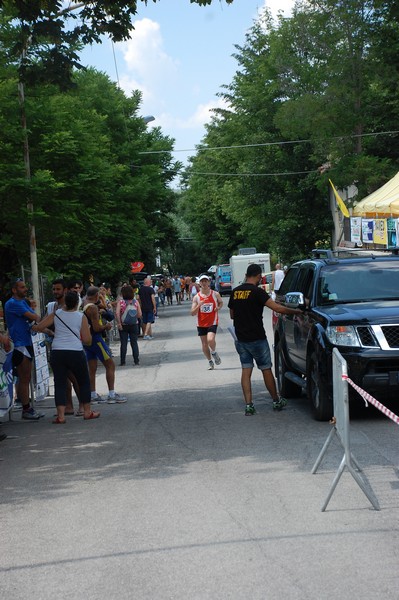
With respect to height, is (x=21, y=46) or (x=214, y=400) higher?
(x=21, y=46)

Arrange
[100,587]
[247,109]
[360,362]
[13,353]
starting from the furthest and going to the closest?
1. [247,109]
2. [13,353]
3. [360,362]
4. [100,587]

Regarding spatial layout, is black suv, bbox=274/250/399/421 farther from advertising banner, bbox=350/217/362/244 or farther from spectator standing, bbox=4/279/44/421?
advertising banner, bbox=350/217/362/244

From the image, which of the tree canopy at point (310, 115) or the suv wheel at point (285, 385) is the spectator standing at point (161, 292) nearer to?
the tree canopy at point (310, 115)

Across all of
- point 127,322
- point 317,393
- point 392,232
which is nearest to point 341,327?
point 317,393

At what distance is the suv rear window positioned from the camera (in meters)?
12.6

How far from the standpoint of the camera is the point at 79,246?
94.1ft

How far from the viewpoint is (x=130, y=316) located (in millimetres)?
22750

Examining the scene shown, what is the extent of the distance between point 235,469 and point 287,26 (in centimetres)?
4077

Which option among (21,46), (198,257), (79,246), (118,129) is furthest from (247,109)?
(198,257)

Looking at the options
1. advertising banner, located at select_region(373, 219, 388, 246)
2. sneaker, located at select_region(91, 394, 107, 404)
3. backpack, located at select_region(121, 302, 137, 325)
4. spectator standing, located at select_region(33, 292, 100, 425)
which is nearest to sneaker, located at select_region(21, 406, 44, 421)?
spectator standing, located at select_region(33, 292, 100, 425)

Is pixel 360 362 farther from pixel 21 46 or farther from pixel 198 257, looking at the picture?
pixel 198 257

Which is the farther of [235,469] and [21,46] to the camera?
[21,46]

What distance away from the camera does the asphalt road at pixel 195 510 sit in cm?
568

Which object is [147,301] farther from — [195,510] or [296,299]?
[195,510]
